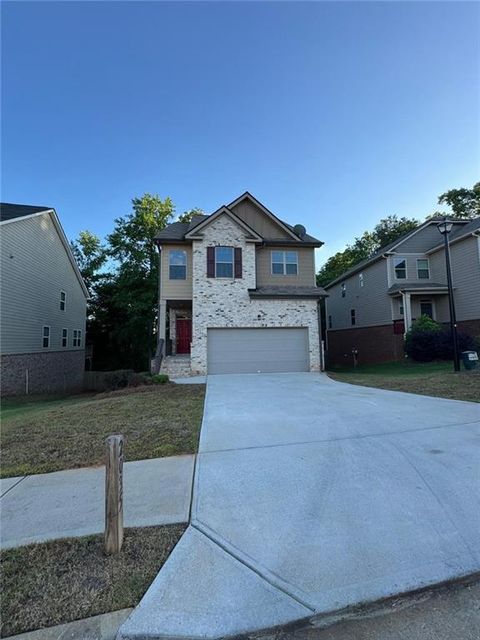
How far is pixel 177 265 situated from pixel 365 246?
86.6 feet

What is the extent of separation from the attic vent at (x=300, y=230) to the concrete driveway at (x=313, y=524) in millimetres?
12780

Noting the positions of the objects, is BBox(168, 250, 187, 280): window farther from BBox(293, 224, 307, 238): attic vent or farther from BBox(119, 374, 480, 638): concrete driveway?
BBox(119, 374, 480, 638): concrete driveway

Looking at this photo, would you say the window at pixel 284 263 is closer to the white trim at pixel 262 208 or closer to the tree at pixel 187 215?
the white trim at pixel 262 208

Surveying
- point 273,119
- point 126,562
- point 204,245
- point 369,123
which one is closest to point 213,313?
point 204,245

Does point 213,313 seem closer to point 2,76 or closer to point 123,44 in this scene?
point 123,44

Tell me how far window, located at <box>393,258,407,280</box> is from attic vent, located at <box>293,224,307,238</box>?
747cm

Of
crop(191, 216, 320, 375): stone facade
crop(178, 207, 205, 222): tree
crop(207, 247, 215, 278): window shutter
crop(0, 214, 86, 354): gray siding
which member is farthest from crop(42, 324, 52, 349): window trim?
crop(178, 207, 205, 222): tree

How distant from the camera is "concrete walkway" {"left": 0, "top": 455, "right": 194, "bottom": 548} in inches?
113

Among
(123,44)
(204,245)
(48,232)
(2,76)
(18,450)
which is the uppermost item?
(123,44)

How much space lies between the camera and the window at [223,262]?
591 inches

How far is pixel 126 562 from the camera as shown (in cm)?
234

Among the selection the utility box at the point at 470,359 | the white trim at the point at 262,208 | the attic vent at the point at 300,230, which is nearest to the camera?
the utility box at the point at 470,359

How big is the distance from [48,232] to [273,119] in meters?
13.7

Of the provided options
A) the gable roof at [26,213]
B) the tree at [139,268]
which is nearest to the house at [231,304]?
the gable roof at [26,213]
